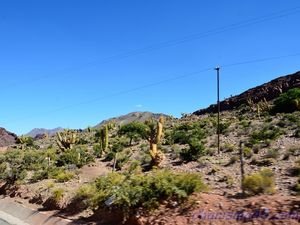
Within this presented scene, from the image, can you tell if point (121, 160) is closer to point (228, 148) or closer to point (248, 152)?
point (228, 148)

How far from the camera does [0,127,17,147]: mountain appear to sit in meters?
82.1

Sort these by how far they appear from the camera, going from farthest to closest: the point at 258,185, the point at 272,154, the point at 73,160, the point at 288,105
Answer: the point at 288,105 < the point at 73,160 < the point at 272,154 < the point at 258,185

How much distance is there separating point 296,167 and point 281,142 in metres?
9.96

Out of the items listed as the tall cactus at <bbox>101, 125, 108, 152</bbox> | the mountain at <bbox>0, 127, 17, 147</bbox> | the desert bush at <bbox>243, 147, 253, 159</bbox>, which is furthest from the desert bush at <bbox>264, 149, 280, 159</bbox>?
the mountain at <bbox>0, 127, 17, 147</bbox>

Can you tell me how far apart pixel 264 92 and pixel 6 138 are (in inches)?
1906

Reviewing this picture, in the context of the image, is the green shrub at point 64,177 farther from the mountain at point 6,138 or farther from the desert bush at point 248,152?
the mountain at point 6,138

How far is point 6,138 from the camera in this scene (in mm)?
85625

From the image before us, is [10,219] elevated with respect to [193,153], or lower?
lower

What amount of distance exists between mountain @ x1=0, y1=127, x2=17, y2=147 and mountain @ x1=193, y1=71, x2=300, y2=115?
127 ft

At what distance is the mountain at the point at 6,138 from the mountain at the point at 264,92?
38.6 m

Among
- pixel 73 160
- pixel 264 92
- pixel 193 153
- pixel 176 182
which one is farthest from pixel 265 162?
pixel 264 92

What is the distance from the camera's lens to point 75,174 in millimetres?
29047

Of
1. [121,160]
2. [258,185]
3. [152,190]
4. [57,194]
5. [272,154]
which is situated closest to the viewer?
[258,185]

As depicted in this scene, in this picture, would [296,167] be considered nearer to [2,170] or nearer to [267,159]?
[267,159]
